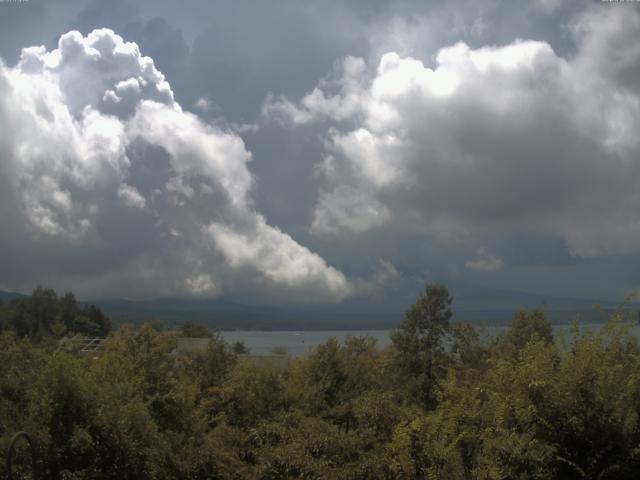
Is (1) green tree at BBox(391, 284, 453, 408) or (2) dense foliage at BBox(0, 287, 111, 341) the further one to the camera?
(2) dense foliage at BBox(0, 287, 111, 341)

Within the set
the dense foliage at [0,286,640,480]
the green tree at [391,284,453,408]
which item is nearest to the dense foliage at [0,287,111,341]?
the green tree at [391,284,453,408]

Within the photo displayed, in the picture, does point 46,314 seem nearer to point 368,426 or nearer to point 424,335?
point 424,335

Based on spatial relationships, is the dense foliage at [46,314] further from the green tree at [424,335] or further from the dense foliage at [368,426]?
the dense foliage at [368,426]

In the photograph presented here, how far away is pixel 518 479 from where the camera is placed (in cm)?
1094

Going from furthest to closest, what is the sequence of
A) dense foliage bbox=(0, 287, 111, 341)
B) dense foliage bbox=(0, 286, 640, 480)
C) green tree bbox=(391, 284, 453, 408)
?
1. dense foliage bbox=(0, 287, 111, 341)
2. green tree bbox=(391, 284, 453, 408)
3. dense foliage bbox=(0, 286, 640, 480)

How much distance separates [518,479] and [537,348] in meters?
2.83

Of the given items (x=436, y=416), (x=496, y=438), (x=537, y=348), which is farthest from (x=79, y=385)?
(x=537, y=348)

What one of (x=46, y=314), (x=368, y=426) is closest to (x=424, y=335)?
(x=368, y=426)

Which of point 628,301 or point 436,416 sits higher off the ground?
point 628,301

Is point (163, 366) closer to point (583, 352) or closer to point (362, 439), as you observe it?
point (362, 439)

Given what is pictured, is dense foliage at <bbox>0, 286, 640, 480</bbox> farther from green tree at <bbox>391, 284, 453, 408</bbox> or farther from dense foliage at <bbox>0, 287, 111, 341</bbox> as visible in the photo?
dense foliage at <bbox>0, 287, 111, 341</bbox>

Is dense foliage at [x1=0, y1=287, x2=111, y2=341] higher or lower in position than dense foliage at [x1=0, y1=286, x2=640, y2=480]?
higher

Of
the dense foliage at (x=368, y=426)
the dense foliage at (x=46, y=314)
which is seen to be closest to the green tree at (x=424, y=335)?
the dense foliage at (x=368, y=426)

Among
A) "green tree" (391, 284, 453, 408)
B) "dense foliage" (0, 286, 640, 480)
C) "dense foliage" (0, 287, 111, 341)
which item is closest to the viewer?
"dense foliage" (0, 286, 640, 480)
